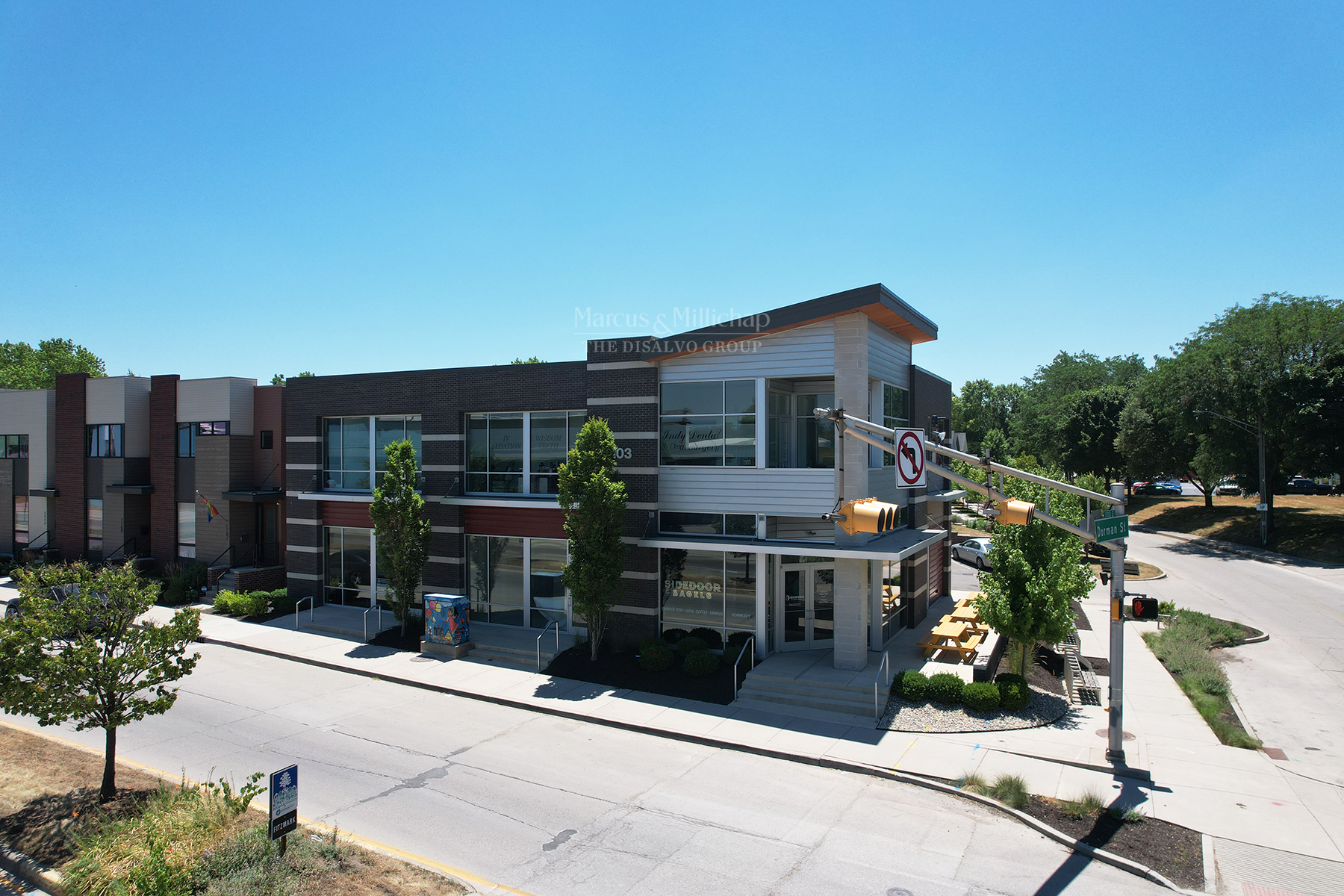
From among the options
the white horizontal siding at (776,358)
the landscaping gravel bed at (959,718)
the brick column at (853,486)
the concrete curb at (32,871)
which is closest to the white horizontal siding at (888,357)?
the brick column at (853,486)

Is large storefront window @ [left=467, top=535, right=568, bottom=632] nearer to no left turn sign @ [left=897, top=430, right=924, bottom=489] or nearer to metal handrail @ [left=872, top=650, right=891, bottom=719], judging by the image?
metal handrail @ [left=872, top=650, right=891, bottom=719]

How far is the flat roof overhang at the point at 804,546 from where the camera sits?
16.1 metres

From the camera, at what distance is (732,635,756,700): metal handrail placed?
53.0 ft

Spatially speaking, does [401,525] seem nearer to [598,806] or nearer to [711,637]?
[711,637]

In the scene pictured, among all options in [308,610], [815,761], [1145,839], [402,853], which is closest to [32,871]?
[402,853]

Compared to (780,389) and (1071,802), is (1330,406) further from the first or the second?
(1071,802)

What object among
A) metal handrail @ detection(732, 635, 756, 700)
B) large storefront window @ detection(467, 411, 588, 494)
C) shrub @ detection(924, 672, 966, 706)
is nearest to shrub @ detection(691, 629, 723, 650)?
metal handrail @ detection(732, 635, 756, 700)

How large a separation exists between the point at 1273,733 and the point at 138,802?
64.9ft

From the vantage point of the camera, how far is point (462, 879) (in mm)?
8773

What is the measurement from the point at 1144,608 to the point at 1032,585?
408 centimetres

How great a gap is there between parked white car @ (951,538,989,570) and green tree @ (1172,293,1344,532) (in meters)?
17.7

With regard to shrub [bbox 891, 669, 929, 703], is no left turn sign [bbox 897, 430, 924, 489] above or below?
above

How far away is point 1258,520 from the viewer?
47.1 m

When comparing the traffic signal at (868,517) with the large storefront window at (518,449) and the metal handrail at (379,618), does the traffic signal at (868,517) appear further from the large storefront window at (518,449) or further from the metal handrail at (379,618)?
the metal handrail at (379,618)
